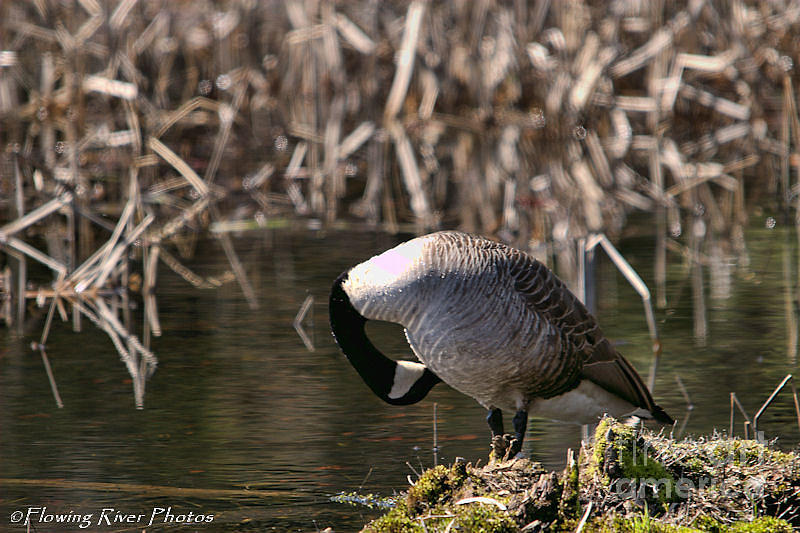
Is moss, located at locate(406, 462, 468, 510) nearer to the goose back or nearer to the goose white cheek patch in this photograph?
the goose back

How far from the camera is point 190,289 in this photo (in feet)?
31.5

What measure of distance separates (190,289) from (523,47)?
15.1 feet

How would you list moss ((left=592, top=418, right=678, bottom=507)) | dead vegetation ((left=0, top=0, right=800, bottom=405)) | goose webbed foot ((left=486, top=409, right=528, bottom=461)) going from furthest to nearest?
dead vegetation ((left=0, top=0, right=800, bottom=405)), goose webbed foot ((left=486, top=409, right=528, bottom=461)), moss ((left=592, top=418, right=678, bottom=507))

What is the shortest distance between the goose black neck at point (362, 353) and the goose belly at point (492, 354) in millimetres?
259

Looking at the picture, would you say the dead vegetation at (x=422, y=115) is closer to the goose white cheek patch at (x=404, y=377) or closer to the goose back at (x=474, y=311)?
the goose white cheek patch at (x=404, y=377)

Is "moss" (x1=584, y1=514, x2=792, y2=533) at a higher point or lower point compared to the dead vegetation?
lower

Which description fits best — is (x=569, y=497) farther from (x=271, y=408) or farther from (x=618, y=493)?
(x=271, y=408)

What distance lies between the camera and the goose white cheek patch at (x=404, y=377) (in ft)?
18.5

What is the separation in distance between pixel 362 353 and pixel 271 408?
111 cm

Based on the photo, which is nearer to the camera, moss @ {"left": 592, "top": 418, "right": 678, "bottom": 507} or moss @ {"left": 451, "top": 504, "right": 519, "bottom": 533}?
moss @ {"left": 451, "top": 504, "right": 519, "bottom": 533}

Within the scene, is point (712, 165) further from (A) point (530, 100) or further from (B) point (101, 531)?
(B) point (101, 531)

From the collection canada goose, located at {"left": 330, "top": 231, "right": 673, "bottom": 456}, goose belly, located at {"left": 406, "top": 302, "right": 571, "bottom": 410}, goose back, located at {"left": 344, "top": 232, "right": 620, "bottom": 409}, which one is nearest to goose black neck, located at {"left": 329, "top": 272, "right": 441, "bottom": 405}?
canada goose, located at {"left": 330, "top": 231, "right": 673, "bottom": 456}

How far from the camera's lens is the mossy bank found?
3994 millimetres

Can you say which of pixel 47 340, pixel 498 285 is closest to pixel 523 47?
pixel 47 340
